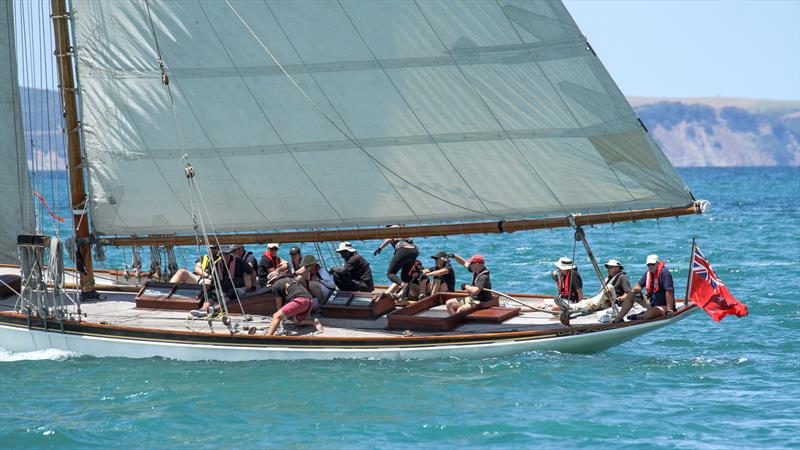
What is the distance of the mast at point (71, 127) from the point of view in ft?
68.9

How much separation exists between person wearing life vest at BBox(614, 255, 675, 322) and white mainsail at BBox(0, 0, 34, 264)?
11.5 m

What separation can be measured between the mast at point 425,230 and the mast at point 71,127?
59cm

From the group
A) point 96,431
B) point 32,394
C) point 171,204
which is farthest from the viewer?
point 171,204

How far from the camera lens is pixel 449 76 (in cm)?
1959

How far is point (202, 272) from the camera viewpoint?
69.7 ft

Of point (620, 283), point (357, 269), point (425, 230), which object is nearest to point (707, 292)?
point (620, 283)

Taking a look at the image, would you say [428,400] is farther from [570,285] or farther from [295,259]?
[295,259]

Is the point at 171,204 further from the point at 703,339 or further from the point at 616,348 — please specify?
the point at 703,339

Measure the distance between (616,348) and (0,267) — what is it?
13.0 m

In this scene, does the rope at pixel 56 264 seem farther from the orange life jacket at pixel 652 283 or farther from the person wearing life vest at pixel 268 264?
the orange life jacket at pixel 652 283

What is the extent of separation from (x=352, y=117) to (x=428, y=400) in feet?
18.5

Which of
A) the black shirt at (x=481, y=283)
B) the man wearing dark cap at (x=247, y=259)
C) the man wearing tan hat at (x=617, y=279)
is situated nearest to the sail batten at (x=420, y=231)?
the man wearing dark cap at (x=247, y=259)

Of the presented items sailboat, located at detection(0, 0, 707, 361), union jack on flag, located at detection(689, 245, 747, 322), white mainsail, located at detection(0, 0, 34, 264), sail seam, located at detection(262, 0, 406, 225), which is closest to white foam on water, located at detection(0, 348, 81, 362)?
sailboat, located at detection(0, 0, 707, 361)

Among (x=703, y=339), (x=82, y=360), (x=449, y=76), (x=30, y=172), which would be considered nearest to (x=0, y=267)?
(x=30, y=172)
